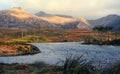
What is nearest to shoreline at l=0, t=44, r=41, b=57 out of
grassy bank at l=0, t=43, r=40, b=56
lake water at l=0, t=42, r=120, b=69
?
grassy bank at l=0, t=43, r=40, b=56

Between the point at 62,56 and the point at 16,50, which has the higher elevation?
the point at 62,56

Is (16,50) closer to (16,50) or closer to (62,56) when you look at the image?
(16,50)

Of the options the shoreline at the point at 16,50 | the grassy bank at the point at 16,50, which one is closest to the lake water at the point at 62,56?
the shoreline at the point at 16,50

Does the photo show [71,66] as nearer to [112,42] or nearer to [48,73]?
[48,73]

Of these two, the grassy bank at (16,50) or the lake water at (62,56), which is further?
the grassy bank at (16,50)

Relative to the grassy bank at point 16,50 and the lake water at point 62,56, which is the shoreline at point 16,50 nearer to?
the grassy bank at point 16,50

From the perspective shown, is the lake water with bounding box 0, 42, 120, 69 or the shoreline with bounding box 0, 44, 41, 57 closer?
the lake water with bounding box 0, 42, 120, 69

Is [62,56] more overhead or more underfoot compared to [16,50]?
more overhead

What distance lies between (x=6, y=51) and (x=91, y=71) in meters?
79.6

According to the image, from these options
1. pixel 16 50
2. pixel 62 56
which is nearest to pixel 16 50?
pixel 16 50

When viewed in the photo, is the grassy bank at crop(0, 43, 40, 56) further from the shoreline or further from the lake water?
the lake water

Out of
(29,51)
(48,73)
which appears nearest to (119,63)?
(48,73)

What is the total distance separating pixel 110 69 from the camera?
12375 mm

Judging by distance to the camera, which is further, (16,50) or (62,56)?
(16,50)
